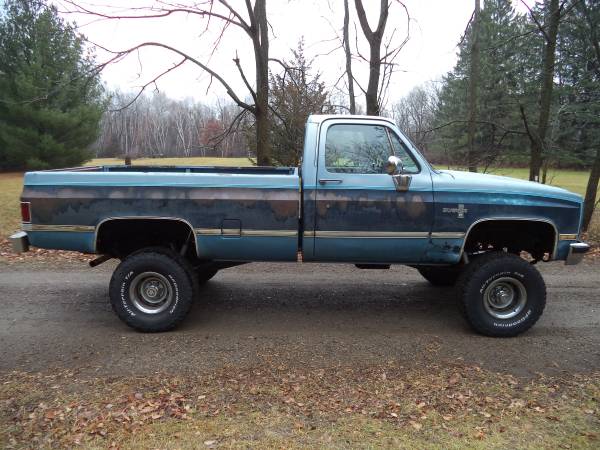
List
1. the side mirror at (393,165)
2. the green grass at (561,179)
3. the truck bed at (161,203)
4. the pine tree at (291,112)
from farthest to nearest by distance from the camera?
the green grass at (561,179), the pine tree at (291,112), the truck bed at (161,203), the side mirror at (393,165)

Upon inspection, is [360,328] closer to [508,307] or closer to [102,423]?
[508,307]

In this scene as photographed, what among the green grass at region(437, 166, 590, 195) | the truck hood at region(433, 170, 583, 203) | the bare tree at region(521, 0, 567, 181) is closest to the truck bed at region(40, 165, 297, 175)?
the truck hood at region(433, 170, 583, 203)

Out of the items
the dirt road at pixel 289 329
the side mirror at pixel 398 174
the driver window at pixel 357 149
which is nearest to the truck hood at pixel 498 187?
the side mirror at pixel 398 174

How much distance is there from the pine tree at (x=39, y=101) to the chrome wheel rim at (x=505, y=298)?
21.3 meters

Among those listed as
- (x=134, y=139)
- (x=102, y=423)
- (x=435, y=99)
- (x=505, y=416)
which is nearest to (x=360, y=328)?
(x=505, y=416)

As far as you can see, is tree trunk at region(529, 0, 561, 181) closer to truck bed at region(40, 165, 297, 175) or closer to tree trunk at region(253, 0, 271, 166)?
tree trunk at region(253, 0, 271, 166)

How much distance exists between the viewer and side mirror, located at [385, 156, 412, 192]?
4586mm

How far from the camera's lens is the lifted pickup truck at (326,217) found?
4746mm

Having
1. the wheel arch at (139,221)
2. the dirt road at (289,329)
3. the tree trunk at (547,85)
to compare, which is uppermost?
the tree trunk at (547,85)

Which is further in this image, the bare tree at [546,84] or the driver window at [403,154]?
the bare tree at [546,84]

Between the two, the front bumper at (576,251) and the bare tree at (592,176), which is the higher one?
the bare tree at (592,176)

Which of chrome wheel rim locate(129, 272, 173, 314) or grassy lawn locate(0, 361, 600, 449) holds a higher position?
chrome wheel rim locate(129, 272, 173, 314)

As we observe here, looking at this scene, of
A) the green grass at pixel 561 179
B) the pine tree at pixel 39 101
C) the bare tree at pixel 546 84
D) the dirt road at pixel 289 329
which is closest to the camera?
the dirt road at pixel 289 329

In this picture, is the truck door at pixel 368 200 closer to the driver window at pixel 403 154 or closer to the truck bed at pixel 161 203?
the driver window at pixel 403 154
